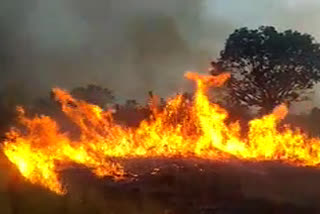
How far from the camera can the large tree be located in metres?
40.9

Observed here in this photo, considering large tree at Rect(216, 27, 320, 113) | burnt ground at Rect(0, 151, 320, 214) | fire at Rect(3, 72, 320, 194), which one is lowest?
burnt ground at Rect(0, 151, 320, 214)

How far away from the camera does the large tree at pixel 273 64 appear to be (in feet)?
134

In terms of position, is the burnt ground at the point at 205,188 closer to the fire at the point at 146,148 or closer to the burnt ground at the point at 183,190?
the burnt ground at the point at 183,190

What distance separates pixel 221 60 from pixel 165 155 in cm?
2451

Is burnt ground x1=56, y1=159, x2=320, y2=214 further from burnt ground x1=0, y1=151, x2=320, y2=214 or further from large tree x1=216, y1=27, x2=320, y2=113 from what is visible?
large tree x1=216, y1=27, x2=320, y2=113

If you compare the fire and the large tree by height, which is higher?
the large tree

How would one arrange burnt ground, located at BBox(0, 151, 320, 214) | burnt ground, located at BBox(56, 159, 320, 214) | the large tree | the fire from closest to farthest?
burnt ground, located at BBox(0, 151, 320, 214)
burnt ground, located at BBox(56, 159, 320, 214)
the fire
the large tree

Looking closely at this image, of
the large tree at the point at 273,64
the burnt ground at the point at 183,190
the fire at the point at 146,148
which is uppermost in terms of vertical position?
the large tree at the point at 273,64

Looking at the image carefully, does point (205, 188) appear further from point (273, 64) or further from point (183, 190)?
point (273, 64)

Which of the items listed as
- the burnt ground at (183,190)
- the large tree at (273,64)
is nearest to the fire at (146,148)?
the burnt ground at (183,190)

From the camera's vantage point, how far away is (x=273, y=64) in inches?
1617

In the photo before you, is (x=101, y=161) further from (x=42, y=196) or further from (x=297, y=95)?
(x=297, y=95)

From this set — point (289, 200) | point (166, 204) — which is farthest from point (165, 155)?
point (289, 200)

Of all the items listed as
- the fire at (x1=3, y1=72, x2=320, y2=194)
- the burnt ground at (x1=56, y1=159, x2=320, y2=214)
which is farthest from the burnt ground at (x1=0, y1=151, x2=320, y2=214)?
the fire at (x1=3, y1=72, x2=320, y2=194)
